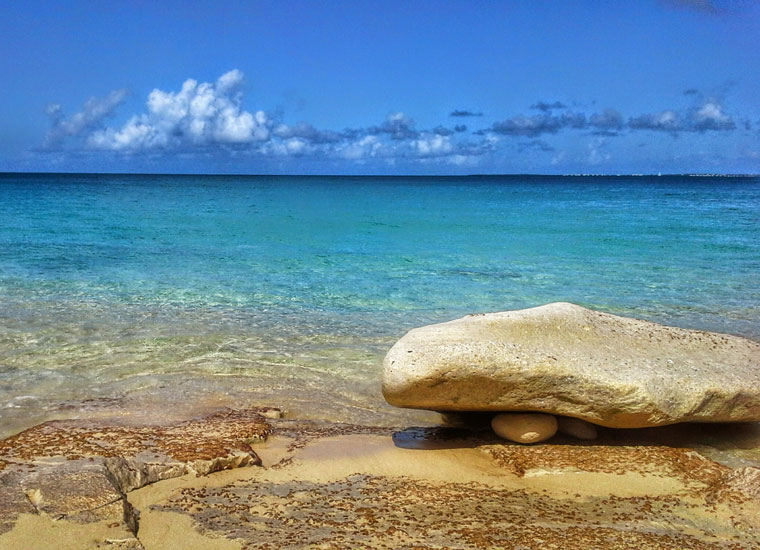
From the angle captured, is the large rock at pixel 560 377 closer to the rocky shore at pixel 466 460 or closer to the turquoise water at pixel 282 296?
the rocky shore at pixel 466 460

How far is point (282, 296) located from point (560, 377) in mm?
8199

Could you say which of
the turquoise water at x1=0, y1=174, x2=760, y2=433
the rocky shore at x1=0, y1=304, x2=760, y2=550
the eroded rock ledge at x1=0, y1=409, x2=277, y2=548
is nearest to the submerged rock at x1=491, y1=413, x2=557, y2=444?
the rocky shore at x1=0, y1=304, x2=760, y2=550

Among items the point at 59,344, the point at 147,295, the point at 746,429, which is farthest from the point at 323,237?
the point at 746,429

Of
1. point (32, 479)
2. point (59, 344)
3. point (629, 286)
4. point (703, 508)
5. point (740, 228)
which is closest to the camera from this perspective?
point (32, 479)

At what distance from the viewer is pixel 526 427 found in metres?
6.40

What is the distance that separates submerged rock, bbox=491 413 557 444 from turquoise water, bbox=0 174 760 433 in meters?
1.73

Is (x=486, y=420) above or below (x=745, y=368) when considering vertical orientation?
below

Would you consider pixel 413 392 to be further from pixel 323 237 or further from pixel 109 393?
pixel 323 237

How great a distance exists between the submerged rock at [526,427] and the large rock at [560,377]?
7.9 inches

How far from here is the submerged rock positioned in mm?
6395

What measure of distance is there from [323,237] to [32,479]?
21651 mm

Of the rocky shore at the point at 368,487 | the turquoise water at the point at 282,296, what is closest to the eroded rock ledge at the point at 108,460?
the rocky shore at the point at 368,487

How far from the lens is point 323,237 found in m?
26.3

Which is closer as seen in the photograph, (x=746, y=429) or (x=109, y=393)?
(x=746, y=429)
